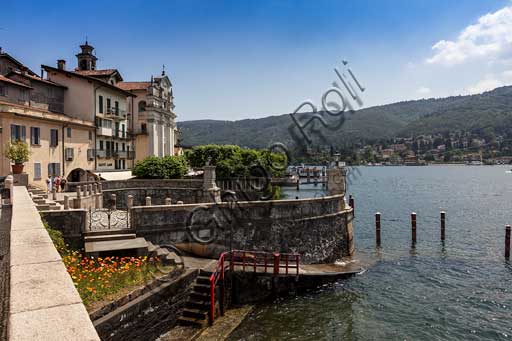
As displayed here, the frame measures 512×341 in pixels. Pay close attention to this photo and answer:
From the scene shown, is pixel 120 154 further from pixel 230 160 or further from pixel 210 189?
pixel 210 189

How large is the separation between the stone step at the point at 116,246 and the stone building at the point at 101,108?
27095 mm

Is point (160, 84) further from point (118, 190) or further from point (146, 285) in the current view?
point (146, 285)

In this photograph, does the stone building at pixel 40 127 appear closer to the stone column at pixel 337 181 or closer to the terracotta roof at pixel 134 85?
the terracotta roof at pixel 134 85

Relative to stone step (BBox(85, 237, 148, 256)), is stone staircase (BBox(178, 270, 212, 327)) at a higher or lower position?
lower

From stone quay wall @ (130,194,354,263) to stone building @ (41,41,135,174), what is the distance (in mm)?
26003

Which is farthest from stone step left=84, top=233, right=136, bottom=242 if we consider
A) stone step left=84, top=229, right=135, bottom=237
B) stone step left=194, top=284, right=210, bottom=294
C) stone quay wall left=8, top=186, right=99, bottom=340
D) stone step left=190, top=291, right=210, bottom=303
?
stone quay wall left=8, top=186, right=99, bottom=340

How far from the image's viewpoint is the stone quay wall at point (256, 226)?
17.9 metres

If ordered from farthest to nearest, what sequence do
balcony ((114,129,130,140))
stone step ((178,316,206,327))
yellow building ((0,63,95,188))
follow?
balcony ((114,129,130,140)) < yellow building ((0,63,95,188)) < stone step ((178,316,206,327))

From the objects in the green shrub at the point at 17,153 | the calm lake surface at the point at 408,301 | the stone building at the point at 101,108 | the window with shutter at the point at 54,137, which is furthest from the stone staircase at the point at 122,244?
the stone building at the point at 101,108

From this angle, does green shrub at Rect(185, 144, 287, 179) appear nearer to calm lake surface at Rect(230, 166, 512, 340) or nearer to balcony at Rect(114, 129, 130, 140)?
balcony at Rect(114, 129, 130, 140)

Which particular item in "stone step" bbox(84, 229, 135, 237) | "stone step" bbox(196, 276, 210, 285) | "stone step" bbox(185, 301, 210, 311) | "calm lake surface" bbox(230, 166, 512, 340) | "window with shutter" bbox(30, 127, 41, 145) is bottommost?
"calm lake surface" bbox(230, 166, 512, 340)

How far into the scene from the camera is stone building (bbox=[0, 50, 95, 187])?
2888cm

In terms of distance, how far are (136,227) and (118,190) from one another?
14565 mm

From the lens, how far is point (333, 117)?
2081 cm
